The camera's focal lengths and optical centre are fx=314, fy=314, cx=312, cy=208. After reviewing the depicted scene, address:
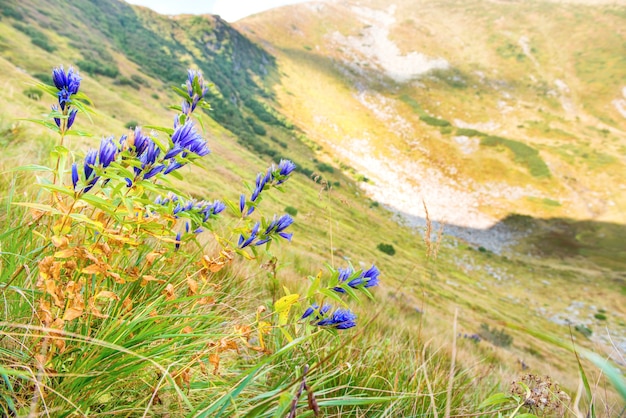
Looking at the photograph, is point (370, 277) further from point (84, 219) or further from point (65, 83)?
point (65, 83)

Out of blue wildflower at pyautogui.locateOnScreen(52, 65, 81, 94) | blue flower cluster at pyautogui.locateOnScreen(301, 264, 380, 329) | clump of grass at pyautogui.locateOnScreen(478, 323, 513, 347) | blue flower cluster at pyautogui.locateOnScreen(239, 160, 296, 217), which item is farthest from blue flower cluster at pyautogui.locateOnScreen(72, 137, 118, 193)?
clump of grass at pyautogui.locateOnScreen(478, 323, 513, 347)

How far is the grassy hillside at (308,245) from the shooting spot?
4.46 feet

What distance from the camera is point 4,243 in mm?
1602

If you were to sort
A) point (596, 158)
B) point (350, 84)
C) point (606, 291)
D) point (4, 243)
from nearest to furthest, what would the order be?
point (4, 243) < point (606, 291) < point (596, 158) < point (350, 84)

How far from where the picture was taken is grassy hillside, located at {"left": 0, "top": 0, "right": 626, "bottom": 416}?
53.5 inches

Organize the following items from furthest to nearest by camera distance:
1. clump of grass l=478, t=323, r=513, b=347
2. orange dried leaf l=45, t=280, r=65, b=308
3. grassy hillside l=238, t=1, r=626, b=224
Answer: grassy hillside l=238, t=1, r=626, b=224 → clump of grass l=478, t=323, r=513, b=347 → orange dried leaf l=45, t=280, r=65, b=308

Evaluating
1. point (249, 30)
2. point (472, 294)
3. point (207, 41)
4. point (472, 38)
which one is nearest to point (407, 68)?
point (472, 38)

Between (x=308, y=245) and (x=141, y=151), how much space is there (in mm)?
10359

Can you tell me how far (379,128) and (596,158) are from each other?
3029 cm

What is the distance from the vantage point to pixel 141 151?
132 cm

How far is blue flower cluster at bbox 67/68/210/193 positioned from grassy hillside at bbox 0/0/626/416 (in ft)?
0.46

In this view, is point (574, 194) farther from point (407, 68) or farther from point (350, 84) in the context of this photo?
point (407, 68)

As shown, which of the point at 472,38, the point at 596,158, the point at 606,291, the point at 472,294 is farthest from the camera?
the point at 472,38

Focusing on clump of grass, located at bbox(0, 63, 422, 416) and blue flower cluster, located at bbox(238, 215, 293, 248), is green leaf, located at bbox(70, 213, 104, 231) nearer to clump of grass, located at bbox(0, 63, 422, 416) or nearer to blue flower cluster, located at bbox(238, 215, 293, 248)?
clump of grass, located at bbox(0, 63, 422, 416)
